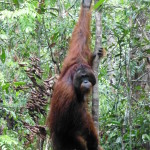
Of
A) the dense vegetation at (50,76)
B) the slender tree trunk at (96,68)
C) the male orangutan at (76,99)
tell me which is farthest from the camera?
the dense vegetation at (50,76)

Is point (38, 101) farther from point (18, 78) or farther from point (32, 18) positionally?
point (32, 18)

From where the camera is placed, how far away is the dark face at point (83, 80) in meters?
3.07

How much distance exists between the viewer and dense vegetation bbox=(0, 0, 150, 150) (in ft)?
11.4

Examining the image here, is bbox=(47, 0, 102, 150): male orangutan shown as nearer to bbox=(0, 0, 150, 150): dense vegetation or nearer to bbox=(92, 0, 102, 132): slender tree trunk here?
bbox=(92, 0, 102, 132): slender tree trunk

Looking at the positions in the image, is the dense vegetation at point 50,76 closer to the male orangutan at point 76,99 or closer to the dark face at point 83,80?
the male orangutan at point 76,99

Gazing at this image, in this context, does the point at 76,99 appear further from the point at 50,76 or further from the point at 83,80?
the point at 50,76

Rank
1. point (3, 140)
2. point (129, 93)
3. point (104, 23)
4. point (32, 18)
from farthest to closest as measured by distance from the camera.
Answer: point (104, 23) < point (129, 93) < point (32, 18) < point (3, 140)

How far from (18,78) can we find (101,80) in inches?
41.1

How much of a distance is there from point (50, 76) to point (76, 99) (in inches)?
35.1

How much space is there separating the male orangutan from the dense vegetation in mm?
216

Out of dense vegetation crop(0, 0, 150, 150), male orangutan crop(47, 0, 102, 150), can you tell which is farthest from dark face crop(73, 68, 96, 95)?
dense vegetation crop(0, 0, 150, 150)

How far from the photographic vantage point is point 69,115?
3209 millimetres

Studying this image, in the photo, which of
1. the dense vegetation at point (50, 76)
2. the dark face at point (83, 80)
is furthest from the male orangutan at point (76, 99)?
the dense vegetation at point (50, 76)

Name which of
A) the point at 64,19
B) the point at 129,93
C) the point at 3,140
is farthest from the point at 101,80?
the point at 3,140
